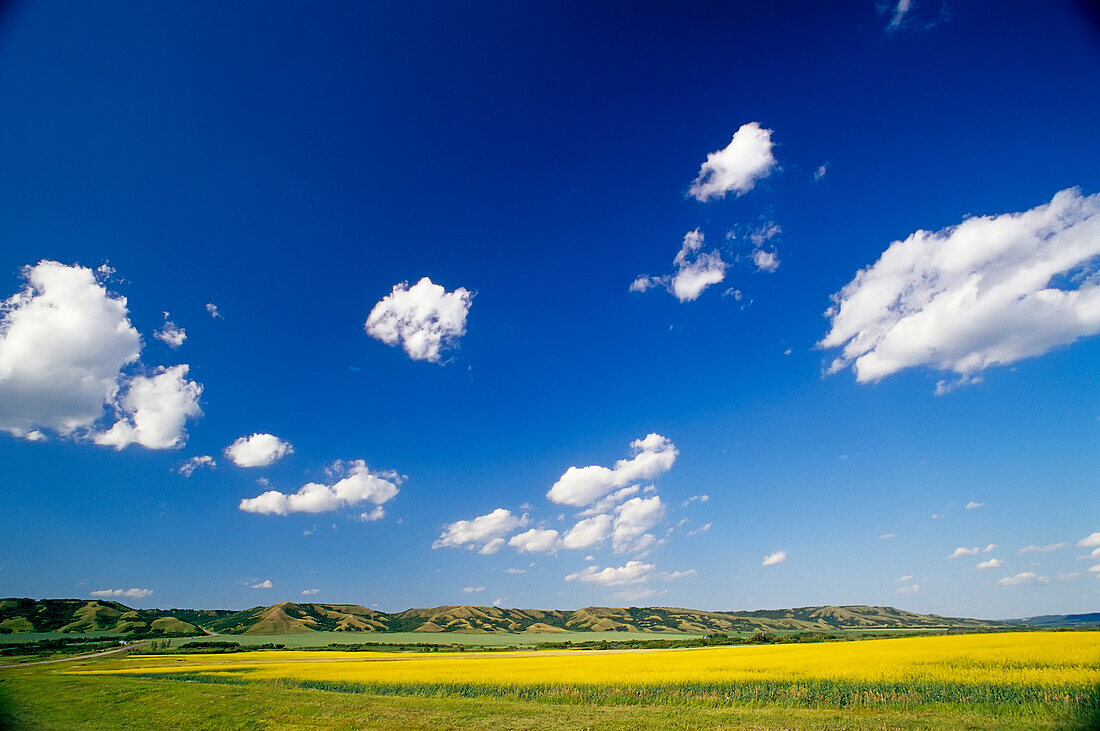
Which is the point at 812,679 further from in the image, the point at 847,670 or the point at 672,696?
the point at 672,696

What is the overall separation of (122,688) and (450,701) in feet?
92.7

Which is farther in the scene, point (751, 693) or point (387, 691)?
point (387, 691)

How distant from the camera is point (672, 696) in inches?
1046

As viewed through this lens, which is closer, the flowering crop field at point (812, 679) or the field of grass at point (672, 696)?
the field of grass at point (672, 696)

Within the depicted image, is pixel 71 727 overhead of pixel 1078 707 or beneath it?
beneath

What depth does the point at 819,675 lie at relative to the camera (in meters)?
28.2

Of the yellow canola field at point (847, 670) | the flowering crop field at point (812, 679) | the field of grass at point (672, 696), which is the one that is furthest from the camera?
the yellow canola field at point (847, 670)

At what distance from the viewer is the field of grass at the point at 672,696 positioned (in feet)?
66.8

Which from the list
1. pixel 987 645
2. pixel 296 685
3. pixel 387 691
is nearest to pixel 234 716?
pixel 387 691

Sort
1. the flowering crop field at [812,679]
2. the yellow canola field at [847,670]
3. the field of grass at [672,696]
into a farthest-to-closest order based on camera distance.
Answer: the yellow canola field at [847,670]
the flowering crop field at [812,679]
the field of grass at [672,696]

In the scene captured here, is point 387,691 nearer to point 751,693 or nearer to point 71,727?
point 71,727

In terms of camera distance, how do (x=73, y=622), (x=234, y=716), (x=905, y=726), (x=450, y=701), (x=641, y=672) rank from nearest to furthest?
(x=905, y=726)
(x=234, y=716)
(x=450, y=701)
(x=641, y=672)
(x=73, y=622)

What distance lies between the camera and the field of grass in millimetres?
20359

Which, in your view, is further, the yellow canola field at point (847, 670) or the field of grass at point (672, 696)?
the yellow canola field at point (847, 670)
